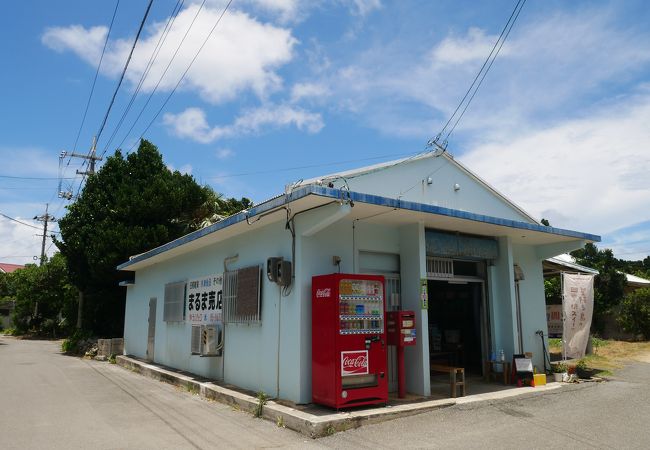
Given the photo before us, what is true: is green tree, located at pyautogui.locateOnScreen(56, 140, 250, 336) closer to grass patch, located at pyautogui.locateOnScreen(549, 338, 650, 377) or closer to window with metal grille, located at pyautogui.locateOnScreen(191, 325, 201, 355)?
window with metal grille, located at pyautogui.locateOnScreen(191, 325, 201, 355)

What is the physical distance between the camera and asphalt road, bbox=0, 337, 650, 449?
603 cm

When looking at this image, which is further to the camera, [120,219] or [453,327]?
[120,219]

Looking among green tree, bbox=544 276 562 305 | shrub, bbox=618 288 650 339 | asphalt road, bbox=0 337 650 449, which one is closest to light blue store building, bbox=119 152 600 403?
asphalt road, bbox=0 337 650 449

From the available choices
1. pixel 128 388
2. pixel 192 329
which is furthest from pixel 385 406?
pixel 128 388

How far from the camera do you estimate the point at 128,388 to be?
10766 millimetres

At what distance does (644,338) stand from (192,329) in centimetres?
1779

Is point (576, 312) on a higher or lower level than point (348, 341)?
higher

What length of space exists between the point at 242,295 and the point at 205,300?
2.16 m

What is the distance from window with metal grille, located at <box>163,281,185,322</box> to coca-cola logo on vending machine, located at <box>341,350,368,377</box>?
663 centimetres

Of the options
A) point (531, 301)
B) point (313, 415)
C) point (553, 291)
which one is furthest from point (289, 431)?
point (553, 291)

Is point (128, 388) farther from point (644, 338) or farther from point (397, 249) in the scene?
point (644, 338)

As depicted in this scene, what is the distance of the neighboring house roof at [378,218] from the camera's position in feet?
23.0

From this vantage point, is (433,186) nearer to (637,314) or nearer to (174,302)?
(174,302)

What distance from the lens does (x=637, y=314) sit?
751 inches
